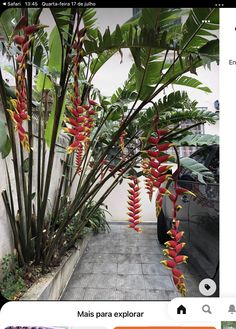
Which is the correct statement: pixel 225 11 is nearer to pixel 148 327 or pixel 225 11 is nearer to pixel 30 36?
pixel 30 36

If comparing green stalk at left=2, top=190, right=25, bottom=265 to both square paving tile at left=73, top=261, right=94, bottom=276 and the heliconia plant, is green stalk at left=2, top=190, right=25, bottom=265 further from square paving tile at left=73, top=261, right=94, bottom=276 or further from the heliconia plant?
square paving tile at left=73, top=261, right=94, bottom=276

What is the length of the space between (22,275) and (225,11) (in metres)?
1.05

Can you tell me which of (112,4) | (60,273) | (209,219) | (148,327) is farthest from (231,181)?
(60,273)

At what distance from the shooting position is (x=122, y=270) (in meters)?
1.12

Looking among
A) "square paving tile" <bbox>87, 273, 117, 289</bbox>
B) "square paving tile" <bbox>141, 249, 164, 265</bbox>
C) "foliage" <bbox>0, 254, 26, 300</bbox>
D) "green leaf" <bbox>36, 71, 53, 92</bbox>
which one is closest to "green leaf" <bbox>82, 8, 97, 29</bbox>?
"green leaf" <bbox>36, 71, 53, 92</bbox>

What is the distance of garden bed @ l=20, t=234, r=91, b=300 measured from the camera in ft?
2.28

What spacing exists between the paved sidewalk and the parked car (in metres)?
0.18

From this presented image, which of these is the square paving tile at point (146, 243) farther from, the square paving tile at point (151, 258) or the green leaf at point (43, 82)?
the green leaf at point (43, 82)

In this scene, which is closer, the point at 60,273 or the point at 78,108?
the point at 78,108

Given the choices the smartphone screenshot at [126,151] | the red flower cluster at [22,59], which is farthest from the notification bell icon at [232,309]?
the red flower cluster at [22,59]

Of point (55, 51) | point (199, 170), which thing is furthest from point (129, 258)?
point (55, 51)

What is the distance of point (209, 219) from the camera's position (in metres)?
0.65

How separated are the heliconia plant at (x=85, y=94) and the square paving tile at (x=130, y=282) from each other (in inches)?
13.5

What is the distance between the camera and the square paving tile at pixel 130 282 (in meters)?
0.89
